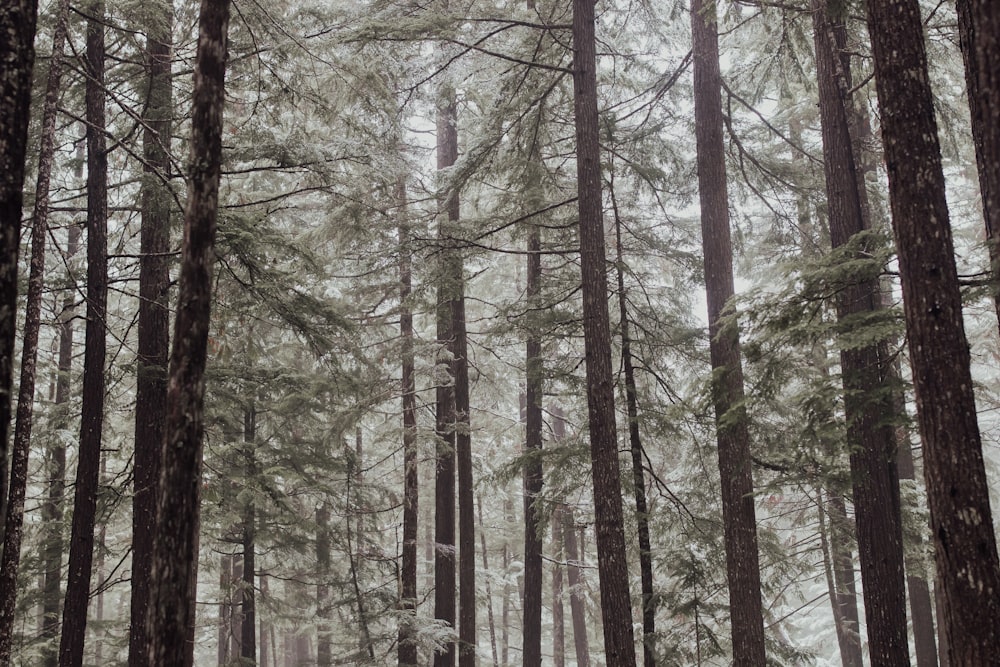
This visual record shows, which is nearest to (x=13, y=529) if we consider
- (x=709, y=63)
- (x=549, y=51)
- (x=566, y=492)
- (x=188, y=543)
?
(x=188, y=543)

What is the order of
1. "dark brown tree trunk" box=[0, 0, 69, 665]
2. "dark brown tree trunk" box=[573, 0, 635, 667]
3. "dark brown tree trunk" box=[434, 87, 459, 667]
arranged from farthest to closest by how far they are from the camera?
"dark brown tree trunk" box=[434, 87, 459, 667] → "dark brown tree trunk" box=[573, 0, 635, 667] → "dark brown tree trunk" box=[0, 0, 69, 665]

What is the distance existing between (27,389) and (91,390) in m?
1.48

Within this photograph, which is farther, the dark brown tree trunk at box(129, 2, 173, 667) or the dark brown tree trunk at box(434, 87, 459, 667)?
the dark brown tree trunk at box(434, 87, 459, 667)

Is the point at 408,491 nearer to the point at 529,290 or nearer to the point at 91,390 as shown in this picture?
the point at 529,290

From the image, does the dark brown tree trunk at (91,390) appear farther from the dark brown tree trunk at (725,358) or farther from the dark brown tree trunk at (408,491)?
the dark brown tree trunk at (725,358)

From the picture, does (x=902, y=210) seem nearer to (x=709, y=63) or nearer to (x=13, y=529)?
(x=709, y=63)

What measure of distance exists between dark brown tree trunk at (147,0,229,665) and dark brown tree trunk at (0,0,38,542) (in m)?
1.21

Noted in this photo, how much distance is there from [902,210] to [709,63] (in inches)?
229

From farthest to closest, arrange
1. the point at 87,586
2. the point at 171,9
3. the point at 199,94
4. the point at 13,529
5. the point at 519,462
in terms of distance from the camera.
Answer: the point at 519,462 < the point at 171,9 < the point at 87,586 < the point at 13,529 < the point at 199,94

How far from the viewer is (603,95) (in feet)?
49.4

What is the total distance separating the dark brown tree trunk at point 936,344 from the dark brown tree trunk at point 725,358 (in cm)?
330

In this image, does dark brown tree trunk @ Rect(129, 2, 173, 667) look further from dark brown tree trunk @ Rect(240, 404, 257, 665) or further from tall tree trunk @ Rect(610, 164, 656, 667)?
tall tree trunk @ Rect(610, 164, 656, 667)

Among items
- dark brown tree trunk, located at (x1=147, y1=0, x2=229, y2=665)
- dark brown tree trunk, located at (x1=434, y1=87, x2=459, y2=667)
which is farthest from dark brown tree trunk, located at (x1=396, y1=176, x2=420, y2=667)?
dark brown tree trunk, located at (x1=147, y1=0, x2=229, y2=665)

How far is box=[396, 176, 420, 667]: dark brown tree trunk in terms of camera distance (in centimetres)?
1319
